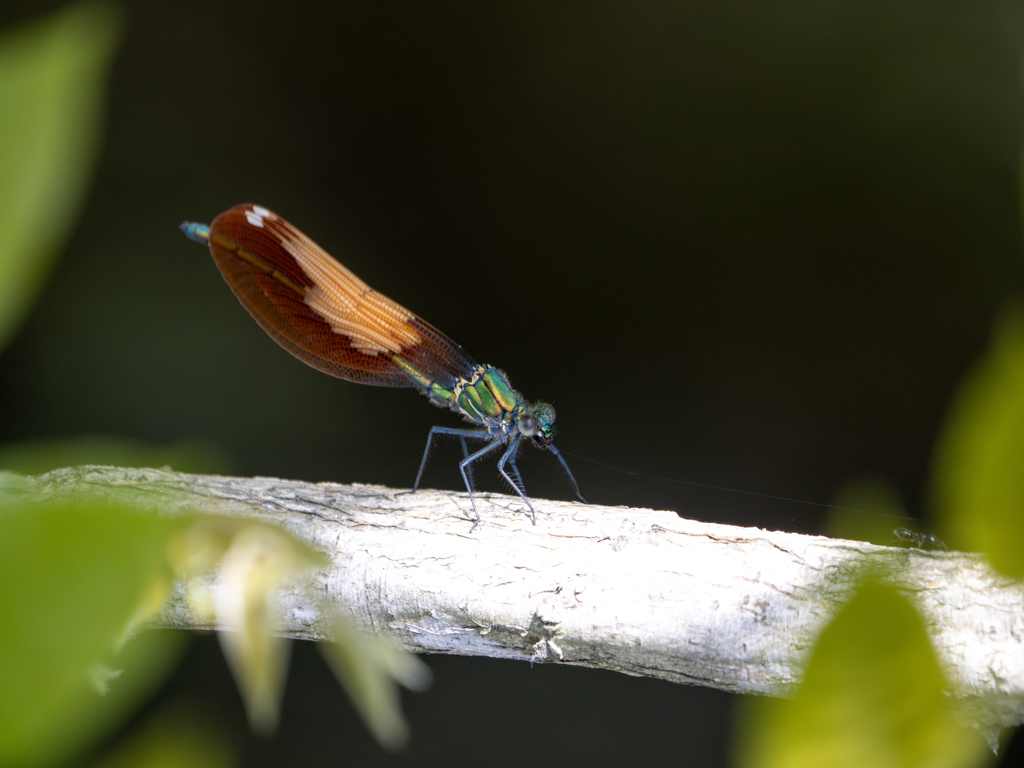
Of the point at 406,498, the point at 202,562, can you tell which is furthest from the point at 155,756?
the point at 406,498

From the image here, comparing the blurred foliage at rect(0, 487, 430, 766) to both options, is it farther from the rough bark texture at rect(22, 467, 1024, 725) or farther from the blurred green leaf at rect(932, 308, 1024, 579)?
the rough bark texture at rect(22, 467, 1024, 725)

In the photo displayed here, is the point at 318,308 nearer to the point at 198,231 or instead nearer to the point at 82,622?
the point at 198,231

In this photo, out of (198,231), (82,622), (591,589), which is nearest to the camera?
(82,622)

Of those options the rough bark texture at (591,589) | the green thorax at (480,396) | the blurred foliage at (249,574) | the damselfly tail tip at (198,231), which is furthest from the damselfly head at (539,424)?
the blurred foliage at (249,574)

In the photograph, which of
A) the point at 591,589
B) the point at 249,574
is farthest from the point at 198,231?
the point at 249,574

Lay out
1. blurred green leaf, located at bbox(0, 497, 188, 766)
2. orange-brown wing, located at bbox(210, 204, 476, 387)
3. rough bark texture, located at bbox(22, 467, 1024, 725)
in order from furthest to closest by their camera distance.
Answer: orange-brown wing, located at bbox(210, 204, 476, 387) < rough bark texture, located at bbox(22, 467, 1024, 725) < blurred green leaf, located at bbox(0, 497, 188, 766)

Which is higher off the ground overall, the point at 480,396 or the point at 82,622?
the point at 82,622

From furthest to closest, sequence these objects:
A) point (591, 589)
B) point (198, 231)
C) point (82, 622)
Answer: point (198, 231) → point (591, 589) → point (82, 622)

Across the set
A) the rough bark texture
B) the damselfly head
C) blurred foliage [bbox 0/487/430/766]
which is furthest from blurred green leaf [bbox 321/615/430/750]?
the damselfly head
